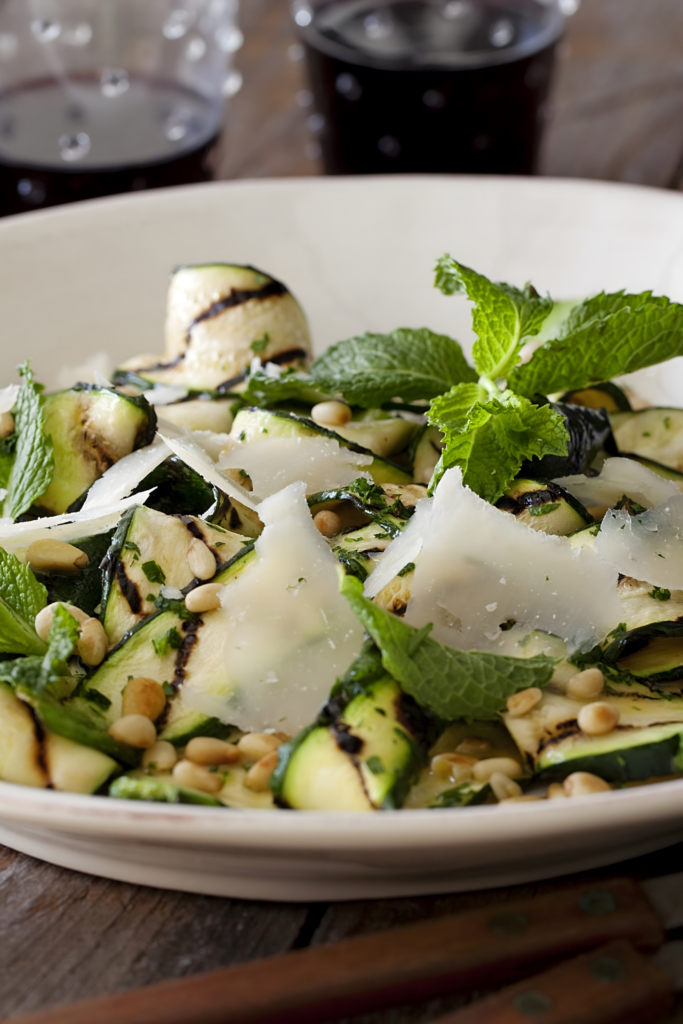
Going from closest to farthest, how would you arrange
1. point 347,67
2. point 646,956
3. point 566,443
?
1. point 646,956
2. point 566,443
3. point 347,67

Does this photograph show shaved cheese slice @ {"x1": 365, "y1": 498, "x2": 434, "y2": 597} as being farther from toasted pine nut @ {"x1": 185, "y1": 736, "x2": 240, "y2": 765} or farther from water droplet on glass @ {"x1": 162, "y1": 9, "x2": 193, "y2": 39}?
water droplet on glass @ {"x1": 162, "y1": 9, "x2": 193, "y2": 39}

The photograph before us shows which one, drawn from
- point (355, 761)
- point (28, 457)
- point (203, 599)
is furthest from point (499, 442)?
point (28, 457)

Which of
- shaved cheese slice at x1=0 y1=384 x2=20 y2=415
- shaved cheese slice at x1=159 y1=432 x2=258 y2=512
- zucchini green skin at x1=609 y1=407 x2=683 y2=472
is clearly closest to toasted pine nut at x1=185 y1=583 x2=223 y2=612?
shaved cheese slice at x1=159 y1=432 x2=258 y2=512

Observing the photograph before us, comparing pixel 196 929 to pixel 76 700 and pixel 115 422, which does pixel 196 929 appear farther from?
pixel 115 422

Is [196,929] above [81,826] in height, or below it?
below

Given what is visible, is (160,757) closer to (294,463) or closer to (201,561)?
(201,561)

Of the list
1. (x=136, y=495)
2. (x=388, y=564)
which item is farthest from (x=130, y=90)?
(x=388, y=564)
